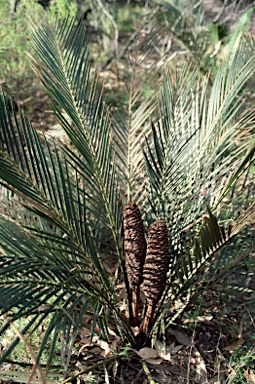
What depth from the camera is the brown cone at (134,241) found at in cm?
204

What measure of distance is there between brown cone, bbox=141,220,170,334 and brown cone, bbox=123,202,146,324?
5 centimetres

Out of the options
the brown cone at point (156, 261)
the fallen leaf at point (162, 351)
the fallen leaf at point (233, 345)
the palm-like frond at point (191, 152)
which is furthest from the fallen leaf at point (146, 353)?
the palm-like frond at point (191, 152)

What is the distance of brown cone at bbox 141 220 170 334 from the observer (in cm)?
Result: 195

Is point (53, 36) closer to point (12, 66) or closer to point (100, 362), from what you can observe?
point (100, 362)

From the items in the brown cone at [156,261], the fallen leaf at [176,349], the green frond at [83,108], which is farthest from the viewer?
the fallen leaf at [176,349]

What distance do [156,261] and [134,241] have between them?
0.44 feet

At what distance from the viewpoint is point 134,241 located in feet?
6.78

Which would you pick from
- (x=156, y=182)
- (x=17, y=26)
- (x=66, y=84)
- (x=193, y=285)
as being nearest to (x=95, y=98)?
(x=66, y=84)

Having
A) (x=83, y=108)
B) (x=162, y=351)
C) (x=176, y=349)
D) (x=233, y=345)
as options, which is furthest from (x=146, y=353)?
(x=83, y=108)

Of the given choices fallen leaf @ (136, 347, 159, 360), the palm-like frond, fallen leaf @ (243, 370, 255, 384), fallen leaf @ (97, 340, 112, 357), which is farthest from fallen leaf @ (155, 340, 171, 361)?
the palm-like frond

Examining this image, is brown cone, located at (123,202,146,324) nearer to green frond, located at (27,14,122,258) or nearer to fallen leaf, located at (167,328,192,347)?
green frond, located at (27,14,122,258)

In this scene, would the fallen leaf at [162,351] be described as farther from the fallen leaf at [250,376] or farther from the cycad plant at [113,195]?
the fallen leaf at [250,376]

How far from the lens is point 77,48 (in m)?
2.49

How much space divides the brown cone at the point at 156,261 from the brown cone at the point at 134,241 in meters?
0.05
